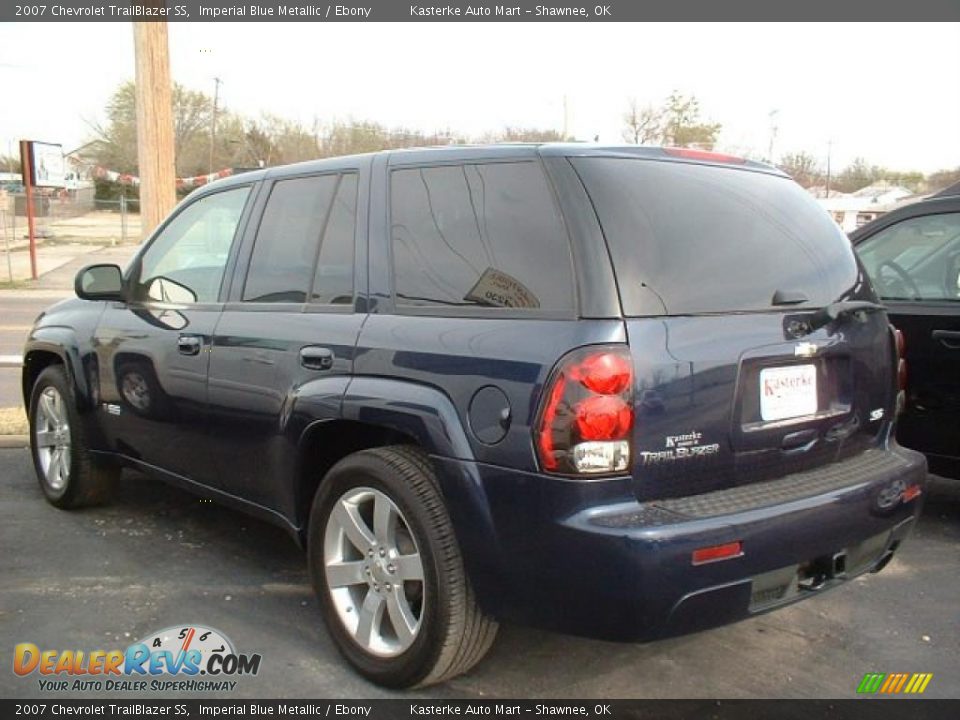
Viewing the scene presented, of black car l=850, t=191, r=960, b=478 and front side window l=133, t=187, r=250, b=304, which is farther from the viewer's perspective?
black car l=850, t=191, r=960, b=478

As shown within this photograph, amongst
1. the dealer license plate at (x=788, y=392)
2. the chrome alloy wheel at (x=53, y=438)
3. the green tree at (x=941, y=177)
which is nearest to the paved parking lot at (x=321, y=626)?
the chrome alloy wheel at (x=53, y=438)

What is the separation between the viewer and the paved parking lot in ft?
9.77

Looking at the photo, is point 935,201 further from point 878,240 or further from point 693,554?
point 693,554

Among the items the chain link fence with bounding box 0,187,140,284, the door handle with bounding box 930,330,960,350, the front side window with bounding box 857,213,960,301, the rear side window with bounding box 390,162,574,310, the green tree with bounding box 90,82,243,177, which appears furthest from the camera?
the green tree with bounding box 90,82,243,177

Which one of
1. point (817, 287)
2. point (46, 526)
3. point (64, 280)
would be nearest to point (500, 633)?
point (817, 287)

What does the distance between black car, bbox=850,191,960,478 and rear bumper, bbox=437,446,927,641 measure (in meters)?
1.77

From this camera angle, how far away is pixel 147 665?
3.10 metres

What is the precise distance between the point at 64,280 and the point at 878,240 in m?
21.6

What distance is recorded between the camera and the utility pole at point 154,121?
283 inches

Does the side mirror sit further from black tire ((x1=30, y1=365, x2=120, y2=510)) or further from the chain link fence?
the chain link fence

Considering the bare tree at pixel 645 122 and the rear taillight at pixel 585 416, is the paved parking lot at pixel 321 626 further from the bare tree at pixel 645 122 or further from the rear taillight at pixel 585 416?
the bare tree at pixel 645 122

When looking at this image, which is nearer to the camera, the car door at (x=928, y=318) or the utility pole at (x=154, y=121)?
the car door at (x=928, y=318)

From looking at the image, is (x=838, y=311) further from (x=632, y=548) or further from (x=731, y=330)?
(x=632, y=548)
